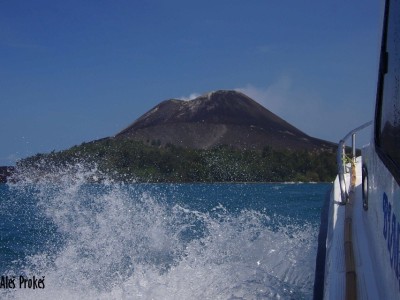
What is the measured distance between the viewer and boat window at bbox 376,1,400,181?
236 centimetres

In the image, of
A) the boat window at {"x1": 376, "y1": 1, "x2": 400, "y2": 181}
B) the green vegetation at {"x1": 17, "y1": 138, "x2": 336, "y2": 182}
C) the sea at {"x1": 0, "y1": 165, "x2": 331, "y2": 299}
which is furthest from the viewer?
the green vegetation at {"x1": 17, "y1": 138, "x2": 336, "y2": 182}

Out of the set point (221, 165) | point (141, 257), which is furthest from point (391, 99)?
point (221, 165)

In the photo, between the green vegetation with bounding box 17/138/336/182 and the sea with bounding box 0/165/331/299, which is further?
the green vegetation with bounding box 17/138/336/182

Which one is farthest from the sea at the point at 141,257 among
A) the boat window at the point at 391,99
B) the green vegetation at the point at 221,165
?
the green vegetation at the point at 221,165

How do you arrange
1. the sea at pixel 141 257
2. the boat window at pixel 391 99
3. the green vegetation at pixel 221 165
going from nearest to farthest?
the boat window at pixel 391 99, the sea at pixel 141 257, the green vegetation at pixel 221 165

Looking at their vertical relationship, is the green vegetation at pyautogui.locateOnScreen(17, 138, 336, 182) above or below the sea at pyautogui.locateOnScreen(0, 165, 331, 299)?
above

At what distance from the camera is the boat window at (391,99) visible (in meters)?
2.36

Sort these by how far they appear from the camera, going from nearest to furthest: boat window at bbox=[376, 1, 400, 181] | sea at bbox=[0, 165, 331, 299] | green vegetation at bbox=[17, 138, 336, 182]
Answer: boat window at bbox=[376, 1, 400, 181] < sea at bbox=[0, 165, 331, 299] < green vegetation at bbox=[17, 138, 336, 182]

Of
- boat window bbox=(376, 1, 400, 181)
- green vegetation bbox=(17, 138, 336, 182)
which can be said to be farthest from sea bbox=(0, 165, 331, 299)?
green vegetation bbox=(17, 138, 336, 182)

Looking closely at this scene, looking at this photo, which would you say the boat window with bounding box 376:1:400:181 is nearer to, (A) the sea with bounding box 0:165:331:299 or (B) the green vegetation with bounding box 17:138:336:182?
(A) the sea with bounding box 0:165:331:299

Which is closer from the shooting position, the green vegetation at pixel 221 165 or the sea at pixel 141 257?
the sea at pixel 141 257

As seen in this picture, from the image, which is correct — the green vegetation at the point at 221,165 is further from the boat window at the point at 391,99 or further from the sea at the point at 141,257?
the boat window at the point at 391,99

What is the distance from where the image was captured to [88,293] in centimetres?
584

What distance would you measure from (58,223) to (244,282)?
27.6 feet
